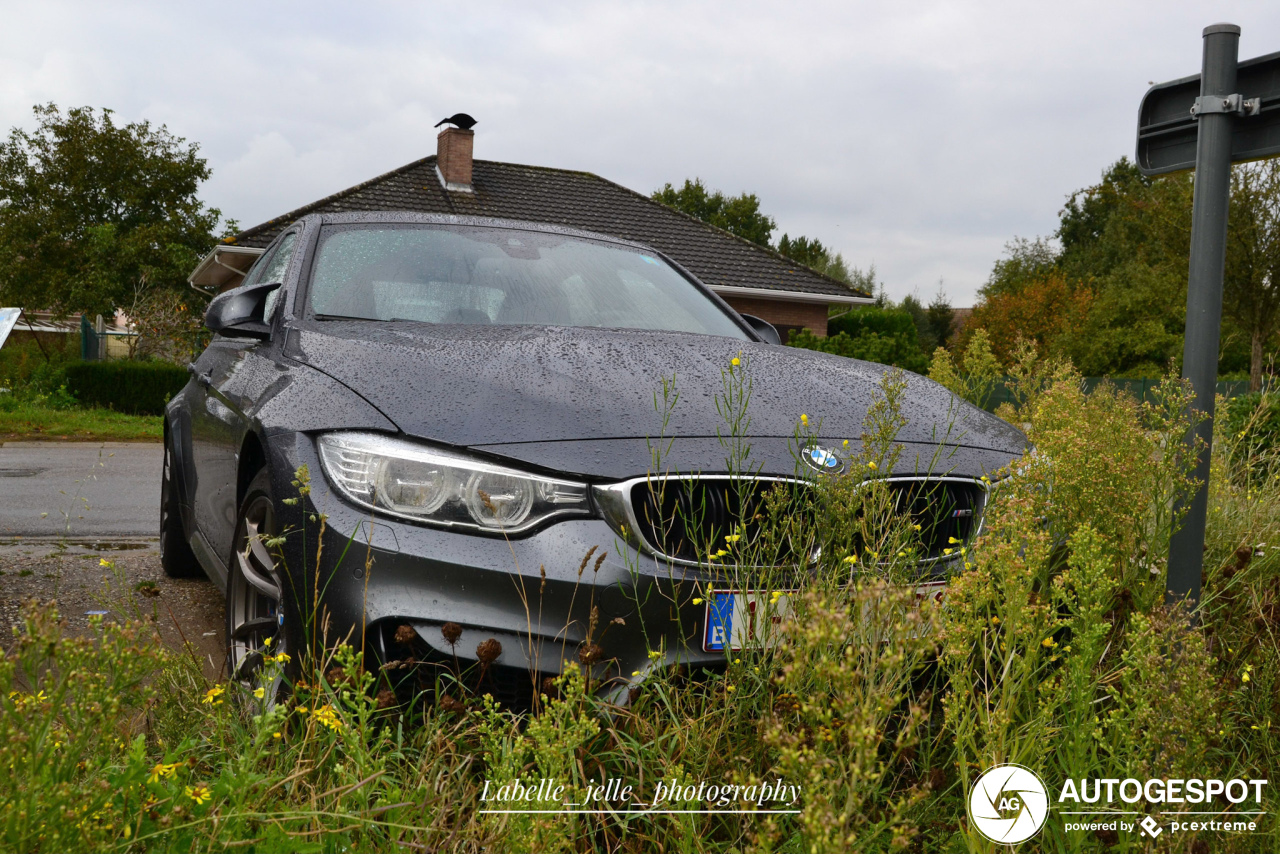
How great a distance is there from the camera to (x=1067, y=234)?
6244 cm

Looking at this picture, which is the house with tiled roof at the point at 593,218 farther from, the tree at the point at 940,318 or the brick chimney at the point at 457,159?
the tree at the point at 940,318

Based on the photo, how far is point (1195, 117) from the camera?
2.76m

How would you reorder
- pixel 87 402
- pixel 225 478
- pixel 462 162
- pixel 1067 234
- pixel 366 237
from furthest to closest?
pixel 1067 234
pixel 462 162
pixel 87 402
pixel 366 237
pixel 225 478

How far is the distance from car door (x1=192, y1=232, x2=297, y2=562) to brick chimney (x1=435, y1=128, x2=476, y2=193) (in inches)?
769

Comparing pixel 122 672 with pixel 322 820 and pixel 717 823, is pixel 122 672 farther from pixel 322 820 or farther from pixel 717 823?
pixel 717 823

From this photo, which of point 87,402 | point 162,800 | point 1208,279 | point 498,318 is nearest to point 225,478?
point 498,318

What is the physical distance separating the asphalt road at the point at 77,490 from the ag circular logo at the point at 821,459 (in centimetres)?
366

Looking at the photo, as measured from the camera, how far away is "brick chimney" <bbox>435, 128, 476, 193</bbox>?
75.8 feet

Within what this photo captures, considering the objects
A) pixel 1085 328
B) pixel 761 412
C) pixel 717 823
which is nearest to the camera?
pixel 717 823

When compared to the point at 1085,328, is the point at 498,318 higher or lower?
lower

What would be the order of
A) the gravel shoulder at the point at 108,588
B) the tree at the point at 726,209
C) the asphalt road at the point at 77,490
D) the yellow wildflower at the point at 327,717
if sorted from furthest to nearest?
the tree at the point at 726,209 < the asphalt road at the point at 77,490 < the gravel shoulder at the point at 108,588 < the yellow wildflower at the point at 327,717

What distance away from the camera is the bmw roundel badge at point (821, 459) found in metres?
2.38

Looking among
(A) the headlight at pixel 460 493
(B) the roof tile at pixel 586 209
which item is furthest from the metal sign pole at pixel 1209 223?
(B) the roof tile at pixel 586 209

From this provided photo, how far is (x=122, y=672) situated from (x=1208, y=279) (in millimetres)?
2656
